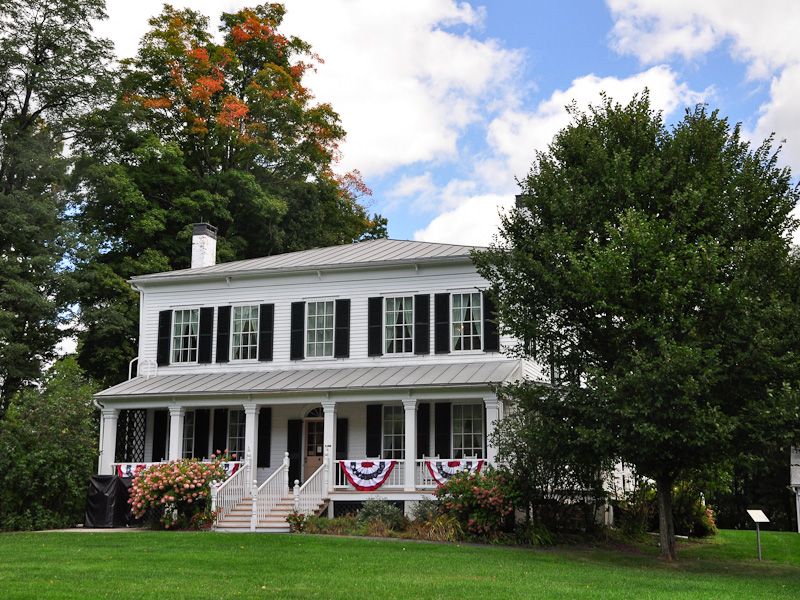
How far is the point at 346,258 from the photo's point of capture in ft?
85.6

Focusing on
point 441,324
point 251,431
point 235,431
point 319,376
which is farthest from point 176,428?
point 441,324

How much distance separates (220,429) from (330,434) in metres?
4.33

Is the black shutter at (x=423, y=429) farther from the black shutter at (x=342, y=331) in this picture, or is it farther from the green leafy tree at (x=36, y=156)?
the green leafy tree at (x=36, y=156)

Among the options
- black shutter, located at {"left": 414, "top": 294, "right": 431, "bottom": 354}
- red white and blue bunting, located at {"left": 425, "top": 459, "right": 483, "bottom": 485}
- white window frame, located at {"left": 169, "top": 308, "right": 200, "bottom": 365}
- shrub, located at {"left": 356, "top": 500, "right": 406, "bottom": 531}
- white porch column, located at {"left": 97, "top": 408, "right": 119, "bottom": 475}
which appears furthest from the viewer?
white window frame, located at {"left": 169, "top": 308, "right": 200, "bottom": 365}

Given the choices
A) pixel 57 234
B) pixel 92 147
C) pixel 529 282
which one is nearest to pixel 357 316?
pixel 529 282

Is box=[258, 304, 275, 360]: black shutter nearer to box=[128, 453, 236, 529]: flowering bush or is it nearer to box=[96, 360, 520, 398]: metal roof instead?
box=[96, 360, 520, 398]: metal roof

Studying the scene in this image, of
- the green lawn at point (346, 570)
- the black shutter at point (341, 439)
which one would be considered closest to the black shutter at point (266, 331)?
the black shutter at point (341, 439)

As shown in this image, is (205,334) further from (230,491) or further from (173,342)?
(230,491)

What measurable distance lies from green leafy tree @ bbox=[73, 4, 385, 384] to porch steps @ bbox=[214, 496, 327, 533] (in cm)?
1290

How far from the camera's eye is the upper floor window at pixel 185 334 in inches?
1032

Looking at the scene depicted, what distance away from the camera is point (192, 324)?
26.3 metres

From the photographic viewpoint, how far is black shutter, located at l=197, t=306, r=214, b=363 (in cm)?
2597

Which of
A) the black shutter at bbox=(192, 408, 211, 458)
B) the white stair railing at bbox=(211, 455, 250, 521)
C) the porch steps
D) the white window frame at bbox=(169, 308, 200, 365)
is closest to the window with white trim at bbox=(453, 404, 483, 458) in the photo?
the porch steps

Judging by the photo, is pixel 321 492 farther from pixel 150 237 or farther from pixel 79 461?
pixel 150 237
